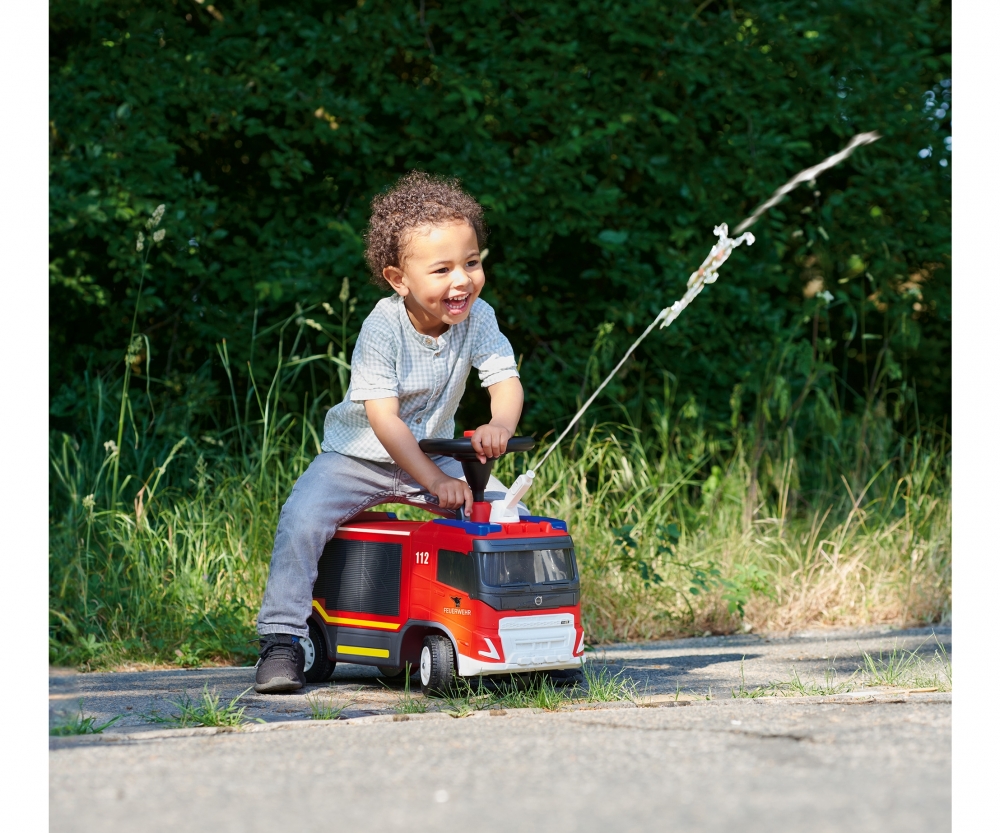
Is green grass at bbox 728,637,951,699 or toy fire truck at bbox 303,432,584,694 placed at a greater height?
toy fire truck at bbox 303,432,584,694

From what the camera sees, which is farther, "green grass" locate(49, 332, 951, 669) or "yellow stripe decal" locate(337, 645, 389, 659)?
"green grass" locate(49, 332, 951, 669)

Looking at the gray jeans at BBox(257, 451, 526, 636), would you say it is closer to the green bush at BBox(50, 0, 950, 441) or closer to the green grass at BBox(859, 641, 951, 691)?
the green grass at BBox(859, 641, 951, 691)

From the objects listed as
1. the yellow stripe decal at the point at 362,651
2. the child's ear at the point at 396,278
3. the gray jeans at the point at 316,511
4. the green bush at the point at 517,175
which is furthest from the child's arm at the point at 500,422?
the green bush at the point at 517,175

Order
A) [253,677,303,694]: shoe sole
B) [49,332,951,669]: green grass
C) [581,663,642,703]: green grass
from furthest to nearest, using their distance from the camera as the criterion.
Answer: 1. [49,332,951,669]: green grass
2. [253,677,303,694]: shoe sole
3. [581,663,642,703]: green grass

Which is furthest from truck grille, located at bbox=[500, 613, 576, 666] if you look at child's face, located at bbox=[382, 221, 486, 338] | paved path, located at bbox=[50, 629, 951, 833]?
child's face, located at bbox=[382, 221, 486, 338]

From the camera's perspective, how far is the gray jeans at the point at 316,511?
3443mm

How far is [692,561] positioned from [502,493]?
1.75 metres

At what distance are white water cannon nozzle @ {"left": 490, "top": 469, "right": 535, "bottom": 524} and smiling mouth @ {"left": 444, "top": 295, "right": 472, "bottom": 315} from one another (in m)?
0.53

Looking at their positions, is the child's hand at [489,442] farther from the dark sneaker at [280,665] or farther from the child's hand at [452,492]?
the dark sneaker at [280,665]

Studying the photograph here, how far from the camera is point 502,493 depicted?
3.51 m

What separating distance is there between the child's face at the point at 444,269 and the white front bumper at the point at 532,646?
89 centimetres

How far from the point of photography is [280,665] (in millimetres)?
3354

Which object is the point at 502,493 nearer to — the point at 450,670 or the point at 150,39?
the point at 450,670

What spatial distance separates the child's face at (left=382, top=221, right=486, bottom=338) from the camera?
342cm
